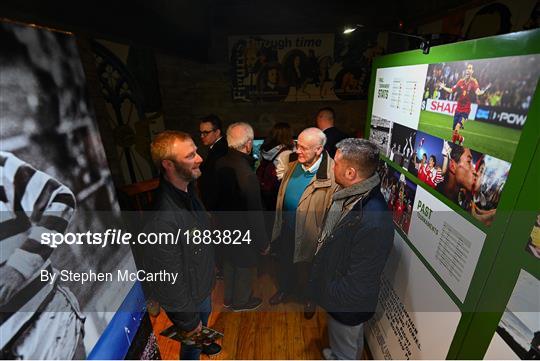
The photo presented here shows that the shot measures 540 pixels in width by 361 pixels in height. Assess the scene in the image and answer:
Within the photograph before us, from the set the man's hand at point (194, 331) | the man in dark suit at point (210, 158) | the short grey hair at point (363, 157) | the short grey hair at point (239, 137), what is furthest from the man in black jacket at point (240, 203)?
the short grey hair at point (363, 157)

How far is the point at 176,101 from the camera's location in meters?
5.00

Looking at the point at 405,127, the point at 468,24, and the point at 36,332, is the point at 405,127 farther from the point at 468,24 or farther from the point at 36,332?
the point at 468,24

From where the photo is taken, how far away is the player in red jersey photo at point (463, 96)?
1157mm

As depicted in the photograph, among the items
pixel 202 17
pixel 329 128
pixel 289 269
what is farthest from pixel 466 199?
pixel 202 17

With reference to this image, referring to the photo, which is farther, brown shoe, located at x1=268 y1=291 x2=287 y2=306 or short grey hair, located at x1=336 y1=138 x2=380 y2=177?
brown shoe, located at x1=268 y1=291 x2=287 y2=306

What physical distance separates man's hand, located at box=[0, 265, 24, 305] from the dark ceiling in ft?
4.75

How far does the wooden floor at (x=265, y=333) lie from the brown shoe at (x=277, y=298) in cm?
4

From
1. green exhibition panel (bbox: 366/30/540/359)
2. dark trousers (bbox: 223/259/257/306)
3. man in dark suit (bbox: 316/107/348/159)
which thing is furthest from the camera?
man in dark suit (bbox: 316/107/348/159)

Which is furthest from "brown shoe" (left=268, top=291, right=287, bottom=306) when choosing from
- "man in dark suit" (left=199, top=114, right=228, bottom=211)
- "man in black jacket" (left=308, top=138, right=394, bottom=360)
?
"man in dark suit" (left=199, top=114, right=228, bottom=211)

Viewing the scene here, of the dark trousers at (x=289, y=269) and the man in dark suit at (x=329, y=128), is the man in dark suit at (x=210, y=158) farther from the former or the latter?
the man in dark suit at (x=329, y=128)

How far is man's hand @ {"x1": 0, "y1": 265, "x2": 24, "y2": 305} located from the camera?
2.17 feet

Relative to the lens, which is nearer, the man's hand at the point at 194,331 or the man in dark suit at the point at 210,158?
the man's hand at the point at 194,331

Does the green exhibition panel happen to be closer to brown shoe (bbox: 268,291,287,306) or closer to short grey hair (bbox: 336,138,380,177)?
short grey hair (bbox: 336,138,380,177)

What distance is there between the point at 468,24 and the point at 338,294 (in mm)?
3201
